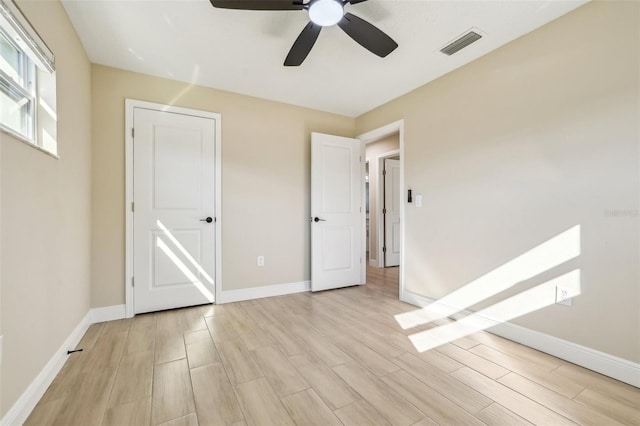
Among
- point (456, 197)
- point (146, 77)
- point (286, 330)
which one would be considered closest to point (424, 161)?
point (456, 197)

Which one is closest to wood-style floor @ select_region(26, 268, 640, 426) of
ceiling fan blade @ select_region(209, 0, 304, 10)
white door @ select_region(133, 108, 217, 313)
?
white door @ select_region(133, 108, 217, 313)

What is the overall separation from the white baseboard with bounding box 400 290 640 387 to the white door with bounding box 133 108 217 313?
9.40ft

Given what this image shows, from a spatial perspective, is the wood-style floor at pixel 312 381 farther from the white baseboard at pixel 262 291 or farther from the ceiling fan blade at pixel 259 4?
the ceiling fan blade at pixel 259 4

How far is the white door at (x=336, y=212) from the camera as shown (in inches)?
140

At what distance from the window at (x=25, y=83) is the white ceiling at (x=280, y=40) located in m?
0.59

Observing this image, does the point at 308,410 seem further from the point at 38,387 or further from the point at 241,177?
the point at 241,177

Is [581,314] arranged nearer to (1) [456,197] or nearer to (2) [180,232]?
(1) [456,197]

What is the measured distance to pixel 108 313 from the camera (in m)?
2.60

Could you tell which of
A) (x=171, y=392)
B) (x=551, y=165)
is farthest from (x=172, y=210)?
(x=551, y=165)

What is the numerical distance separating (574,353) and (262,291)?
283cm

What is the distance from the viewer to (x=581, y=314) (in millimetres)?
1842

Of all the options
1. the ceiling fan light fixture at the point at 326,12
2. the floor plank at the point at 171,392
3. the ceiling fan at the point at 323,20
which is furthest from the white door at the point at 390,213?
the floor plank at the point at 171,392

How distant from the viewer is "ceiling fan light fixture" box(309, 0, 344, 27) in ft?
5.21

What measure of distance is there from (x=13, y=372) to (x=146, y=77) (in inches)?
103
